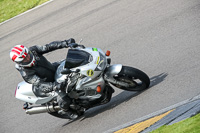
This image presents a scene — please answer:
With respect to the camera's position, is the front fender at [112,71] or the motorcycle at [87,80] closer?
the motorcycle at [87,80]

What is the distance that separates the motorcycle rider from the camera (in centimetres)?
679

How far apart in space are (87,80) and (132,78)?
2.95 ft

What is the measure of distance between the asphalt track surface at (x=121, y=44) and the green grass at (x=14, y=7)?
2.63 feet

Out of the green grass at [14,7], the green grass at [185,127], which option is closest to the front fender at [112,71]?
the green grass at [185,127]

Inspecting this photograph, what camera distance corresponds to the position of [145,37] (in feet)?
32.6

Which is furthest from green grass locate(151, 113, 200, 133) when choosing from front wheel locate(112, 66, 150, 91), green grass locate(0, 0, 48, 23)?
green grass locate(0, 0, 48, 23)

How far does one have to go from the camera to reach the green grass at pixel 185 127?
484 centimetres

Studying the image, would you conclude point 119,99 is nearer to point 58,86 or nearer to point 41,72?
point 58,86

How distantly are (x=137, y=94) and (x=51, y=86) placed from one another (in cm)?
193

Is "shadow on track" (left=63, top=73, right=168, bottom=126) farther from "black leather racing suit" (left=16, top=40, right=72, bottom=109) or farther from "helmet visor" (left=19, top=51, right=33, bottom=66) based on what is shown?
"helmet visor" (left=19, top=51, right=33, bottom=66)

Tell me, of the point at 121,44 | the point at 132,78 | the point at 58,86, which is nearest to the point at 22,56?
the point at 58,86

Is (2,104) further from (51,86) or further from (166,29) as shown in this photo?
(166,29)

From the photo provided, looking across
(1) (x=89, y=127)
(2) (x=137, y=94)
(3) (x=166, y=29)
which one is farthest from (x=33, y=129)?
(3) (x=166, y=29)

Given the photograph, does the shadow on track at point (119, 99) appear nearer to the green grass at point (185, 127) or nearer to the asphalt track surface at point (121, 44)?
the asphalt track surface at point (121, 44)
